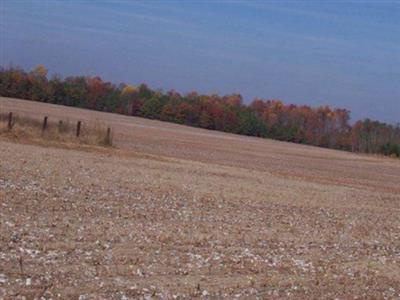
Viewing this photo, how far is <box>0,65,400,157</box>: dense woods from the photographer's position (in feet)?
419

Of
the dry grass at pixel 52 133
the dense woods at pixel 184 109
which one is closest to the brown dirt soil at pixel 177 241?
the dry grass at pixel 52 133

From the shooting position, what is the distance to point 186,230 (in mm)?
16531

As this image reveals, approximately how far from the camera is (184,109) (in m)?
140

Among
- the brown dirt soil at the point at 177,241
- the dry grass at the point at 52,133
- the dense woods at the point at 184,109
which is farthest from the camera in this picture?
the dense woods at the point at 184,109

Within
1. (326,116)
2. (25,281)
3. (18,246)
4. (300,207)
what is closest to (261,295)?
(25,281)

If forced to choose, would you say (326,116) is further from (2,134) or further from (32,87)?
(2,134)

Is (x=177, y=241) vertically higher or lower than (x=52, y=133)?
lower

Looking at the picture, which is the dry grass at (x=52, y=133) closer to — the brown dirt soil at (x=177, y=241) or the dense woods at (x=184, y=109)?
the brown dirt soil at (x=177, y=241)

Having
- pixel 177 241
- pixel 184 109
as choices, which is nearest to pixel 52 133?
pixel 177 241

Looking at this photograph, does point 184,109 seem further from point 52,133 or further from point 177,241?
point 177,241

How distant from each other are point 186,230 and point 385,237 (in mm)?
6097

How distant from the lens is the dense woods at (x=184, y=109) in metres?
128

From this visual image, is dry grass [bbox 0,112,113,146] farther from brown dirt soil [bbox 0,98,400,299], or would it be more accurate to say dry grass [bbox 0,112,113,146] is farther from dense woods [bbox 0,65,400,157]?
dense woods [bbox 0,65,400,157]

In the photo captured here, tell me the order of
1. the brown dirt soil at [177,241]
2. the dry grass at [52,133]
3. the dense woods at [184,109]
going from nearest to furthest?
the brown dirt soil at [177,241] → the dry grass at [52,133] → the dense woods at [184,109]
